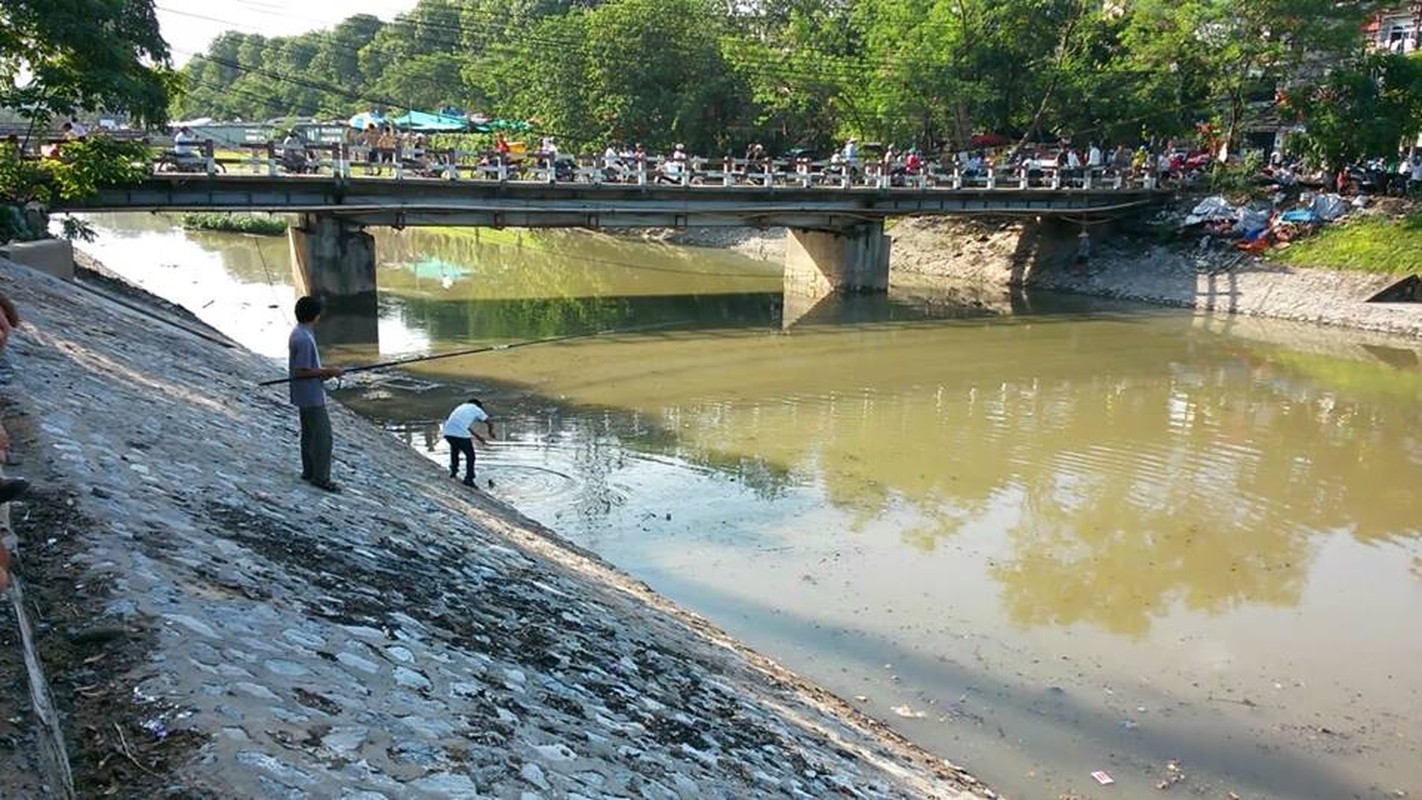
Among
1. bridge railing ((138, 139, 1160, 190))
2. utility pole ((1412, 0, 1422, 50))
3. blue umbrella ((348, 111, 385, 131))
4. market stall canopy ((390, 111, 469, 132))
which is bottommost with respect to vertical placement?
bridge railing ((138, 139, 1160, 190))

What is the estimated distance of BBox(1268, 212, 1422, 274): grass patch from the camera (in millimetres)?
29812

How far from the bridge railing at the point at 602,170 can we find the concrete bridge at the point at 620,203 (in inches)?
3.7

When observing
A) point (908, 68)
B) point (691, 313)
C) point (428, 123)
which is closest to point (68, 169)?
point (691, 313)

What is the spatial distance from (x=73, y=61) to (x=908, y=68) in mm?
31500

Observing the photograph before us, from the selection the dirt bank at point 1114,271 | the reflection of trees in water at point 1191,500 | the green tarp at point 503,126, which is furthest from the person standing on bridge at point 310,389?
the green tarp at point 503,126

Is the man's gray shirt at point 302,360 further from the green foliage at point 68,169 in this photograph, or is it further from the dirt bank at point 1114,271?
the dirt bank at point 1114,271

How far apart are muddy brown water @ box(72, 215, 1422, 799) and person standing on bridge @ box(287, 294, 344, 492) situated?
366 cm

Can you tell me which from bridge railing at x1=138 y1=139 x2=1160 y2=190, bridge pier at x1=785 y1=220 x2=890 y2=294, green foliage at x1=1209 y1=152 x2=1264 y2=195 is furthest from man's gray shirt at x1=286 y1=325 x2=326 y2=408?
green foliage at x1=1209 y1=152 x2=1264 y2=195

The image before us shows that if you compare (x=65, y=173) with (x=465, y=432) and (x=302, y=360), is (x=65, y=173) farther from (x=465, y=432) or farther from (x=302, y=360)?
(x=302, y=360)

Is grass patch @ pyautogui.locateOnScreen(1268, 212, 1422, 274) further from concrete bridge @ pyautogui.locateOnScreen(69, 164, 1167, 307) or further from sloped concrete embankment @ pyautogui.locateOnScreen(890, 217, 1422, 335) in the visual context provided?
concrete bridge @ pyautogui.locateOnScreen(69, 164, 1167, 307)

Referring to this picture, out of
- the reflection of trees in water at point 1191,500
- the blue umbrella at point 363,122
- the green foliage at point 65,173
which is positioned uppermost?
the blue umbrella at point 363,122

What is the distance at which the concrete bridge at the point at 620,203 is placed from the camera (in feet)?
82.6

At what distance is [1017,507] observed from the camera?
13.8 metres

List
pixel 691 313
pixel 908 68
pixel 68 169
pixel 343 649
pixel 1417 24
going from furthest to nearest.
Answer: pixel 1417 24, pixel 908 68, pixel 691 313, pixel 68 169, pixel 343 649
